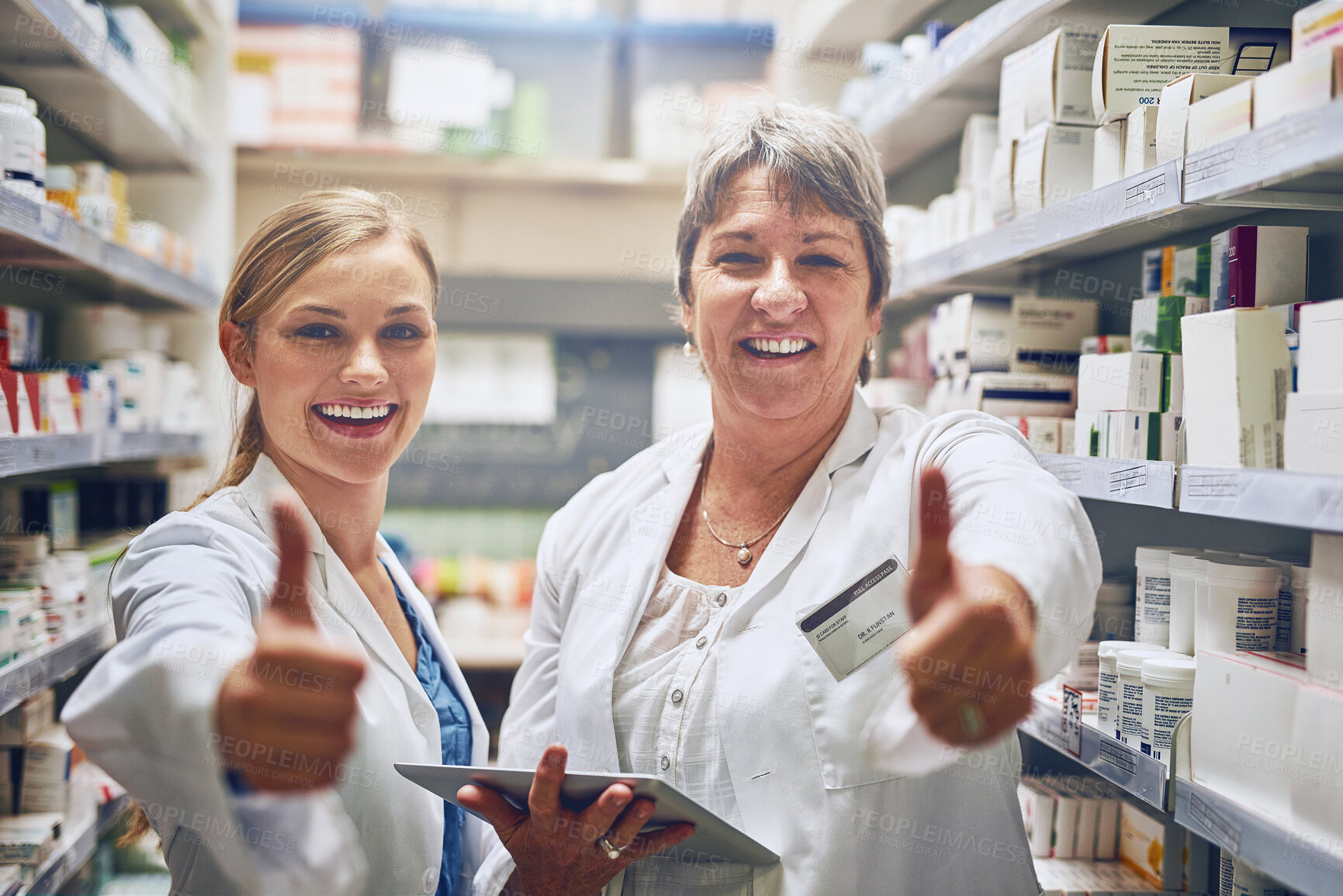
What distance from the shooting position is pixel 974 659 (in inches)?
37.9

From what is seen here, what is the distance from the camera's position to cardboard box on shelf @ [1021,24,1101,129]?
1639 mm

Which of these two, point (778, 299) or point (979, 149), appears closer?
point (778, 299)

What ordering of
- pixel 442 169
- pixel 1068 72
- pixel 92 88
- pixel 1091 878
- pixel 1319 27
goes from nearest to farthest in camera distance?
pixel 1319 27 < pixel 1068 72 < pixel 1091 878 < pixel 92 88 < pixel 442 169

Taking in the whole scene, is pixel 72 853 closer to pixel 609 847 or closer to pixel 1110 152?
pixel 609 847

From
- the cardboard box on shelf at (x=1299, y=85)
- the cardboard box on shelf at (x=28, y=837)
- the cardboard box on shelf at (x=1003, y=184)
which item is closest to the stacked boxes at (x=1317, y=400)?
the cardboard box on shelf at (x=1299, y=85)

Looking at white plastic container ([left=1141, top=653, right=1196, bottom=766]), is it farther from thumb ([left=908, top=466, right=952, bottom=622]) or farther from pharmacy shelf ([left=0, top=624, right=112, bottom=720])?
pharmacy shelf ([left=0, top=624, right=112, bottom=720])

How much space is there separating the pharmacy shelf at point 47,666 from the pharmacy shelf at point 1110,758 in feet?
5.95

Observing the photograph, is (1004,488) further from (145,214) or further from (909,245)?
(145,214)

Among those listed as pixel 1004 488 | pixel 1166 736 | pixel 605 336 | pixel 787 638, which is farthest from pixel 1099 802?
pixel 605 336

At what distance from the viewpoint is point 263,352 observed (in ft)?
4.06

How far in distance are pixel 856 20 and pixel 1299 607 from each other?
6.94ft

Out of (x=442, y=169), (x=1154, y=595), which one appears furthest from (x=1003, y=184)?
(x=442, y=169)

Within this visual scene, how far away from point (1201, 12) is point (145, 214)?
319cm

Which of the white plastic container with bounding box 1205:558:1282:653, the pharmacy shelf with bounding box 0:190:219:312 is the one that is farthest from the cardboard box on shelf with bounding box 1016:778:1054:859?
the pharmacy shelf with bounding box 0:190:219:312
